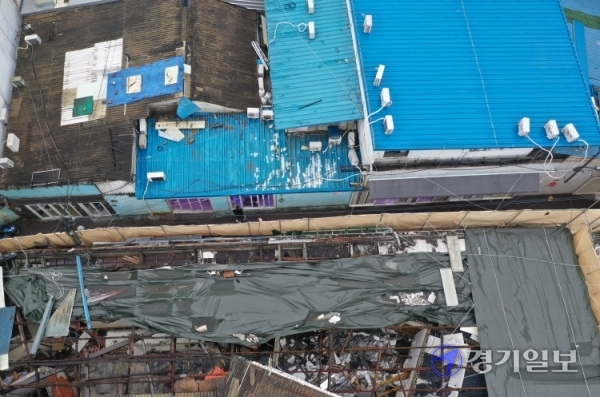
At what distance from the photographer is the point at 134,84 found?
100 feet

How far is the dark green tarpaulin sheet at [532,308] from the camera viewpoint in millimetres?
23297

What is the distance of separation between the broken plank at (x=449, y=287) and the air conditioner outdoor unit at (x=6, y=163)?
93.1 ft

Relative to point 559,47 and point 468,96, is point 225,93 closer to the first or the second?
point 468,96

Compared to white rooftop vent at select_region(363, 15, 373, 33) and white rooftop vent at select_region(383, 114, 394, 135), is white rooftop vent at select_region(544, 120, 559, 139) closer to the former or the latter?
white rooftop vent at select_region(383, 114, 394, 135)

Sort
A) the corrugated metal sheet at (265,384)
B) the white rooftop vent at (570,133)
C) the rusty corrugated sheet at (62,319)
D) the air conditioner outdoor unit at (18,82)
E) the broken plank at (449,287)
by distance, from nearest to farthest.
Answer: the corrugated metal sheet at (265,384) < the rusty corrugated sheet at (62,319) < the broken plank at (449,287) < the white rooftop vent at (570,133) < the air conditioner outdoor unit at (18,82)

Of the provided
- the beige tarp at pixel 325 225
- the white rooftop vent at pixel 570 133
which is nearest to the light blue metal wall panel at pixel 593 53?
the white rooftop vent at pixel 570 133

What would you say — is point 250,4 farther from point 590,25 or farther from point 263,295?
point 590,25

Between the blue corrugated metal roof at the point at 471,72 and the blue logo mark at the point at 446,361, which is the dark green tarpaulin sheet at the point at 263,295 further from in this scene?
the blue corrugated metal roof at the point at 471,72

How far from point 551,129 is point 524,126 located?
1767 millimetres

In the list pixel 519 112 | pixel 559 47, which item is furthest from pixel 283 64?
pixel 559 47

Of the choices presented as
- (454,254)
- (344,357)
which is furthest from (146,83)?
(454,254)

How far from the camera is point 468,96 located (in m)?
27.8

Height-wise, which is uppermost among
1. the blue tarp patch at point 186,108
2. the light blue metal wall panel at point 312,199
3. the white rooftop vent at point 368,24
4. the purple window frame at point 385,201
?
the white rooftop vent at point 368,24

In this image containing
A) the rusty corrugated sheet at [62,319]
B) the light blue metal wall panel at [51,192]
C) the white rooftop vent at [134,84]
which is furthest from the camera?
the white rooftop vent at [134,84]
